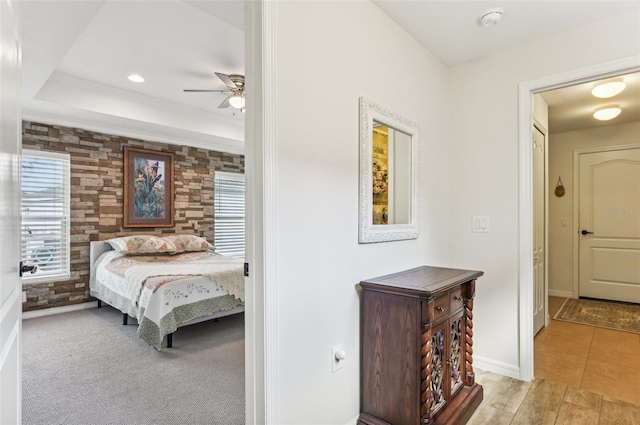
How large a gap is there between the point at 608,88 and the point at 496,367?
276cm

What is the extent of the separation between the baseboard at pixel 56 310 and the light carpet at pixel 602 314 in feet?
19.1

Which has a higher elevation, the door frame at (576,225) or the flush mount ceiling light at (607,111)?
the flush mount ceiling light at (607,111)

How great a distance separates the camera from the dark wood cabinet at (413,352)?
1.67m

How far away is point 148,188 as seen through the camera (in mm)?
4855

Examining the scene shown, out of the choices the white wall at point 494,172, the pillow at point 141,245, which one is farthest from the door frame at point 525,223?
the pillow at point 141,245

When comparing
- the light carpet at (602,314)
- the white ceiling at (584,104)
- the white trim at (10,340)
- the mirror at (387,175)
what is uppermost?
the white ceiling at (584,104)

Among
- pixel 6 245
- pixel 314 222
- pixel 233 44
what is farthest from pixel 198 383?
pixel 233 44

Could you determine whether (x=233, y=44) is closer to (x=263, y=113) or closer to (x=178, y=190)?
(x=263, y=113)

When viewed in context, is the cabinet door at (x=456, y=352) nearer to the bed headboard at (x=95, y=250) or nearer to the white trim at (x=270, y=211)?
the white trim at (x=270, y=211)

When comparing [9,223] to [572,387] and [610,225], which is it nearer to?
[572,387]

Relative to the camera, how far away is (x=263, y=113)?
4.66 ft

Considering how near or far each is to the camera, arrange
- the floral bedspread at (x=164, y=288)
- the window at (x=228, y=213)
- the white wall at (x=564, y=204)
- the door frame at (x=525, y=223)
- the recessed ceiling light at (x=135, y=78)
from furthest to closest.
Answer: the window at (x=228, y=213) < the white wall at (x=564, y=204) < the recessed ceiling light at (x=135, y=78) < the floral bedspread at (x=164, y=288) < the door frame at (x=525, y=223)

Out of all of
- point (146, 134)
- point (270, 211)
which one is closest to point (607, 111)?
point (270, 211)

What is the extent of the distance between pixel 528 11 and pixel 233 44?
222 centimetres
